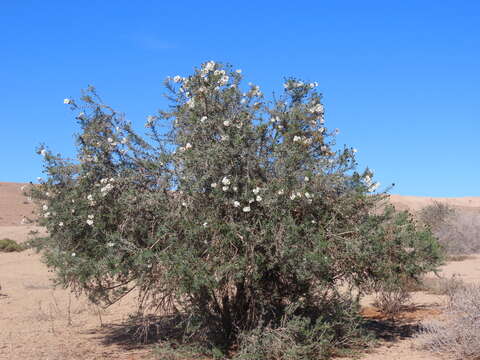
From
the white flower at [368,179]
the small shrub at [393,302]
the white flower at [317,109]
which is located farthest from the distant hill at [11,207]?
the white flower at [368,179]

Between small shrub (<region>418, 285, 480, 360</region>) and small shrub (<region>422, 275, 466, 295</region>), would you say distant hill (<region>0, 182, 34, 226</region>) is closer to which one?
small shrub (<region>422, 275, 466, 295</region>)

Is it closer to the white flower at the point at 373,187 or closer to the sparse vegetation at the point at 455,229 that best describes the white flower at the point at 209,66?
the white flower at the point at 373,187

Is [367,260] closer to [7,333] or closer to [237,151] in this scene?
[237,151]

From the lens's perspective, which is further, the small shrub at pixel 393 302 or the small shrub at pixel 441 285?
the small shrub at pixel 441 285

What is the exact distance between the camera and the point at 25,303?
48.2 ft

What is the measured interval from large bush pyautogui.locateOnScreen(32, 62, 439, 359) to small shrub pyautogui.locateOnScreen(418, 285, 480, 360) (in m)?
0.80

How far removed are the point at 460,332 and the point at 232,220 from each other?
139 inches

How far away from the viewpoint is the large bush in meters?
7.64

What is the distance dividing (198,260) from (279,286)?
180 centimetres

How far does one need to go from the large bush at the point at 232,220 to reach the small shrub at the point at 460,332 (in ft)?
2.63

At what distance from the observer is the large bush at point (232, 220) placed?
7.64 m

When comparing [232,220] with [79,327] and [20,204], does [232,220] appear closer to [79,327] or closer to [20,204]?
[79,327]

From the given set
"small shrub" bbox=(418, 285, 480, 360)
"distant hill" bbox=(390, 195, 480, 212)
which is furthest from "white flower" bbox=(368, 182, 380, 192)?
"distant hill" bbox=(390, 195, 480, 212)

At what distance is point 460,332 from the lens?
805 cm
